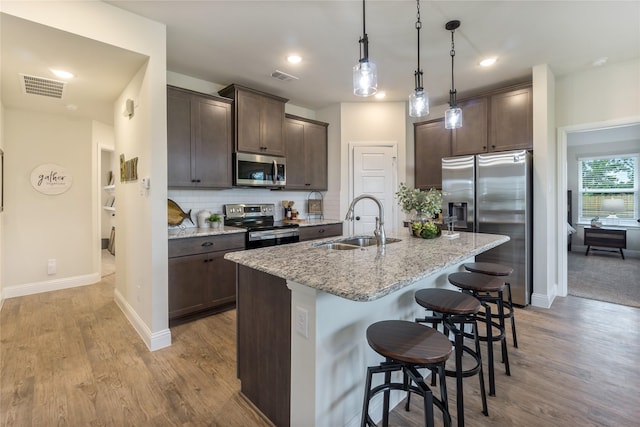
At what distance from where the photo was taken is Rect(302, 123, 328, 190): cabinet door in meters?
4.67

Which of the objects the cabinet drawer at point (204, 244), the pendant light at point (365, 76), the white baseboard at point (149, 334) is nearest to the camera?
the pendant light at point (365, 76)

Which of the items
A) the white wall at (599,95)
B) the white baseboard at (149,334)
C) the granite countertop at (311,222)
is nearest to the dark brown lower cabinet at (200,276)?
the white baseboard at (149,334)

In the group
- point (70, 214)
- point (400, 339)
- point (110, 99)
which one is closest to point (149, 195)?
point (110, 99)

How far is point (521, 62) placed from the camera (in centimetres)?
335

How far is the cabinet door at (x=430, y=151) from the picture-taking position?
4387 mm

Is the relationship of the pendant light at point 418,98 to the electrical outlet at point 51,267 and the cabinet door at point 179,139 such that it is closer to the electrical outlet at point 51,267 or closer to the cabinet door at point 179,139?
the cabinet door at point 179,139

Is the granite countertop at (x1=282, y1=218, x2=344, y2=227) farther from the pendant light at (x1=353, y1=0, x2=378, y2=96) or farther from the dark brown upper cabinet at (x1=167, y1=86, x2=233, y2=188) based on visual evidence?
the pendant light at (x1=353, y1=0, x2=378, y2=96)

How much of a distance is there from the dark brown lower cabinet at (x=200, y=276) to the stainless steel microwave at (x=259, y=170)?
783 mm

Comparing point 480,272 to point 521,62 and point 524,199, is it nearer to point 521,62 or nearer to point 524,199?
point 524,199

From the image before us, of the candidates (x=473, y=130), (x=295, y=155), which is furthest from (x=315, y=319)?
(x=473, y=130)

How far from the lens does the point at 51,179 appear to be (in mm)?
4105

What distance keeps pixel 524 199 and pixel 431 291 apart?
2290 millimetres

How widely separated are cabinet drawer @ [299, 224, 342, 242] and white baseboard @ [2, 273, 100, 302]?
10.4 feet

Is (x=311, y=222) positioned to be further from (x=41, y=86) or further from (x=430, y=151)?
(x=41, y=86)
